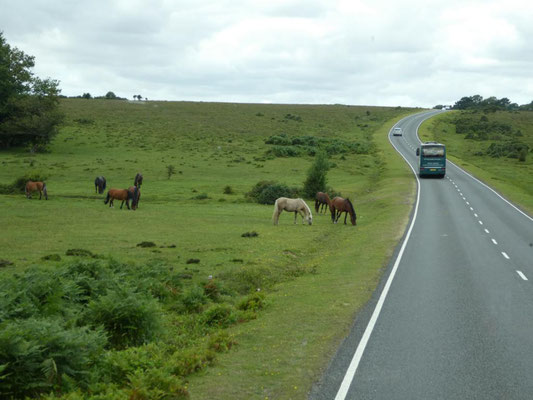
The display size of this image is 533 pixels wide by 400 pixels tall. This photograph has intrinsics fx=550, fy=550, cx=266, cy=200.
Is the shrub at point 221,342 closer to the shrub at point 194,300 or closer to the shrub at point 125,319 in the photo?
the shrub at point 125,319

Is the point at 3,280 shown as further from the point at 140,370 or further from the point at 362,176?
the point at 362,176

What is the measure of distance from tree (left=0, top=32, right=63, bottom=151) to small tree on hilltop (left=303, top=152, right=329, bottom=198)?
1591 inches

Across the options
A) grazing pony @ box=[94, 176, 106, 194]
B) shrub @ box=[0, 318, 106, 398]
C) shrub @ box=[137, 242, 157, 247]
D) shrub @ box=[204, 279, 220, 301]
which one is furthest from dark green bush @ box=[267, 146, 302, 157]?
shrub @ box=[0, 318, 106, 398]

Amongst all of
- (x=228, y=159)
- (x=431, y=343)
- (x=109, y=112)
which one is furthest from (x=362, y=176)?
(x=109, y=112)

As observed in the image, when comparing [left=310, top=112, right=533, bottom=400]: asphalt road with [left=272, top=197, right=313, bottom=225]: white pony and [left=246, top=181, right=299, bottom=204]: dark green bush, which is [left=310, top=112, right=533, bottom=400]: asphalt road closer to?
[left=272, top=197, right=313, bottom=225]: white pony

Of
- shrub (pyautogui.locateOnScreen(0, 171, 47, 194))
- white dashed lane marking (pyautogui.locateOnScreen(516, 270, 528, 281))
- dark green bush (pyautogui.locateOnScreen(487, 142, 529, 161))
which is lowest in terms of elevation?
shrub (pyautogui.locateOnScreen(0, 171, 47, 194))

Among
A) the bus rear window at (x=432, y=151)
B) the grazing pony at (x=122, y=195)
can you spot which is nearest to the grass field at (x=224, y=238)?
the grazing pony at (x=122, y=195)

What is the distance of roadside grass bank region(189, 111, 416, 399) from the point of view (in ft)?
30.2

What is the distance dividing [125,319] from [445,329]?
23.8ft

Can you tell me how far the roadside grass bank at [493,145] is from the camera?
209ft

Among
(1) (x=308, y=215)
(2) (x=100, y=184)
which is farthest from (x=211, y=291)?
(2) (x=100, y=184)

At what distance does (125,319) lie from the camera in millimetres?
11883

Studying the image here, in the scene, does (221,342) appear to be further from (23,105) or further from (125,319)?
(23,105)

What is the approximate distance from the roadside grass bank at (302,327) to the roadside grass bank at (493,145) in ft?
87.3
